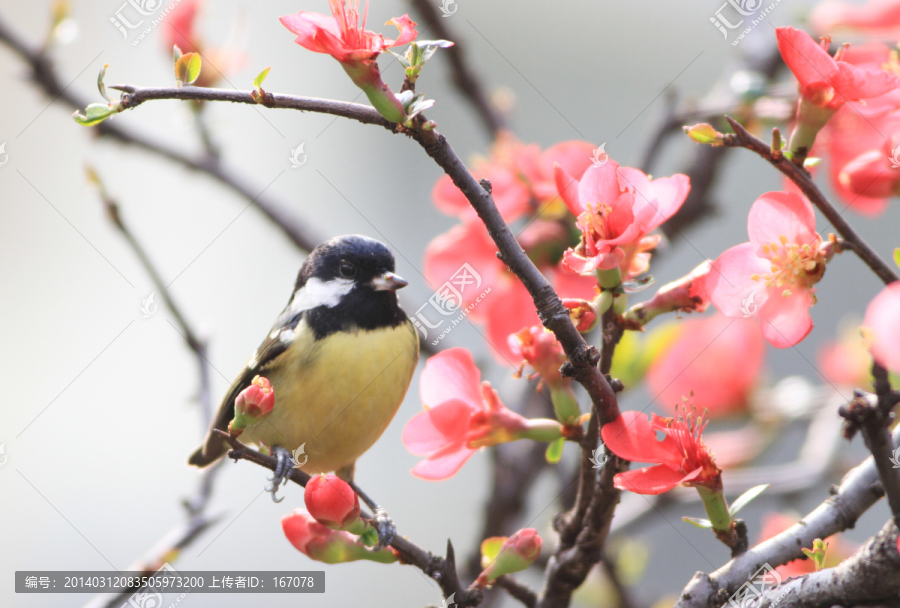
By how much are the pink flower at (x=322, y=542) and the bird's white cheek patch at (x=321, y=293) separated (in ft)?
2.96

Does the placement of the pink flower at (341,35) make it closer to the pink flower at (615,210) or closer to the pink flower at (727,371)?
the pink flower at (615,210)

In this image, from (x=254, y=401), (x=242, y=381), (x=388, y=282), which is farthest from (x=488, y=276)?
(x=254, y=401)

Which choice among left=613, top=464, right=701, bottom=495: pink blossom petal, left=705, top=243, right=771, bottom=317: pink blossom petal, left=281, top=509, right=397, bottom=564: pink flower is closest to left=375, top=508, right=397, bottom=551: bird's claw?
left=281, top=509, right=397, bottom=564: pink flower

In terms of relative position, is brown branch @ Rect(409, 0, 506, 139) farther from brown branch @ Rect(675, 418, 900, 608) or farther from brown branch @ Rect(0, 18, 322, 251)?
brown branch @ Rect(675, 418, 900, 608)

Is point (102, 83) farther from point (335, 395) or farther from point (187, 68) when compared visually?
point (335, 395)

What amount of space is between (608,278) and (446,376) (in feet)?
0.99

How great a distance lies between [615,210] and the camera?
928 millimetres

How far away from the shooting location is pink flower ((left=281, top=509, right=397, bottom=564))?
1.07 m

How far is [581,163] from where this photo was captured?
1.74 metres

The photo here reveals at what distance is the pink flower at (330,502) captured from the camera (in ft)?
3.18

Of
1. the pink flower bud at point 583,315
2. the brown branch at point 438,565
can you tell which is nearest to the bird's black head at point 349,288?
the brown branch at point 438,565

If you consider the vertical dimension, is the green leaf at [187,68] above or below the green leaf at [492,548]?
above

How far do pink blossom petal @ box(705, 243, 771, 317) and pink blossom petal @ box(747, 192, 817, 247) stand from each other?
2cm

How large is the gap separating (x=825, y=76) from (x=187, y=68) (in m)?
0.81
